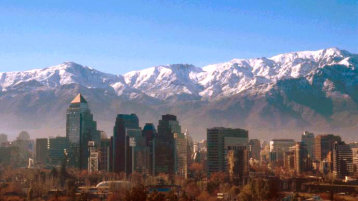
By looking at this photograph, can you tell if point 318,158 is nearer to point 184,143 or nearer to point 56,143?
point 184,143

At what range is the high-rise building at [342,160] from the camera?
129m

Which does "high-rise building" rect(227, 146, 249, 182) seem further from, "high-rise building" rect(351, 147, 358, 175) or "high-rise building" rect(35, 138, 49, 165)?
"high-rise building" rect(35, 138, 49, 165)

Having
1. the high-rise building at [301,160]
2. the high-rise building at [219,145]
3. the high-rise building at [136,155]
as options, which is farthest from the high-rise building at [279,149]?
the high-rise building at [136,155]

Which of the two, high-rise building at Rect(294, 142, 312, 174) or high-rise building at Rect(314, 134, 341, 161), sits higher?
high-rise building at Rect(314, 134, 341, 161)

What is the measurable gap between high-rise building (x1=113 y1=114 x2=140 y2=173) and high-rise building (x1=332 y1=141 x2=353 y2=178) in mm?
35763

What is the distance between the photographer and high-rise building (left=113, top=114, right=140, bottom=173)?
13125cm

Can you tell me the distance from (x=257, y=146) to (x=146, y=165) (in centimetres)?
5333

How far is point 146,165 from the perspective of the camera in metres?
130

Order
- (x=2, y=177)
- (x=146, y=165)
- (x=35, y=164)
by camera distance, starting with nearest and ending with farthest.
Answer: (x=2, y=177) → (x=146, y=165) → (x=35, y=164)

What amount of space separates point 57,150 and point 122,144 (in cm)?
2441

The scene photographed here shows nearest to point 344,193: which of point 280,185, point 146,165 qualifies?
point 280,185

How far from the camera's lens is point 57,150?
512 ft

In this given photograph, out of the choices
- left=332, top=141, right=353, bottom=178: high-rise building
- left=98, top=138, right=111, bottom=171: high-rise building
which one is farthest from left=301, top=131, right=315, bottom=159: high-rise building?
left=98, top=138, right=111, bottom=171: high-rise building

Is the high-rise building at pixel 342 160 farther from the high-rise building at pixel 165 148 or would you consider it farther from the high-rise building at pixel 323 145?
the high-rise building at pixel 165 148
